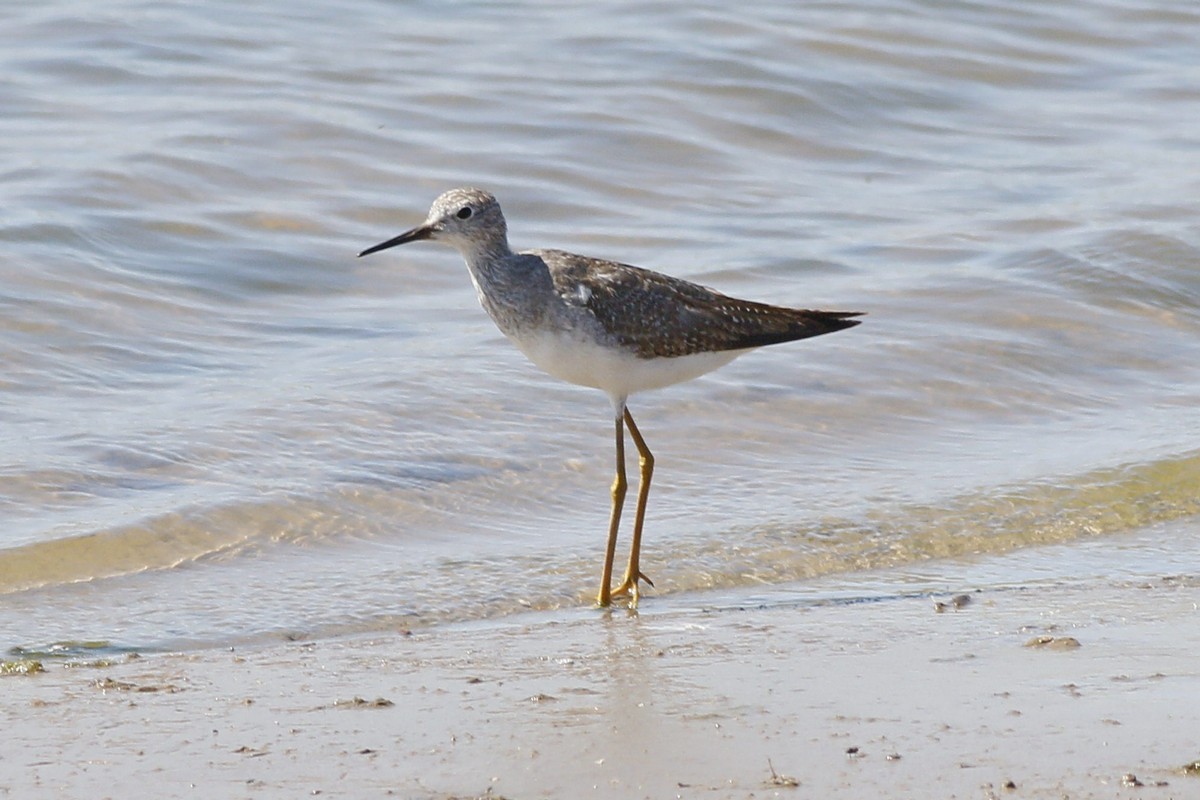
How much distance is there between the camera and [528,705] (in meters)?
4.98

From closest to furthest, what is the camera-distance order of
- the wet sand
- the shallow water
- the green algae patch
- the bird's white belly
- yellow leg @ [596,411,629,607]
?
the wet sand < the green algae patch < yellow leg @ [596,411,629,607] < the bird's white belly < the shallow water

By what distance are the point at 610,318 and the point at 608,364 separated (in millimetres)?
179

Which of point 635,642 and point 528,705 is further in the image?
point 635,642

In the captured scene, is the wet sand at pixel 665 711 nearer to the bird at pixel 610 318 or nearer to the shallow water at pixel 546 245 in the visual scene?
the shallow water at pixel 546 245

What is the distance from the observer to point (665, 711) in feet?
16.2

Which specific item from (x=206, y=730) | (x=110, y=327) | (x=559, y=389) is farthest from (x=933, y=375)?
(x=206, y=730)

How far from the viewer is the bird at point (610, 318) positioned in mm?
6879

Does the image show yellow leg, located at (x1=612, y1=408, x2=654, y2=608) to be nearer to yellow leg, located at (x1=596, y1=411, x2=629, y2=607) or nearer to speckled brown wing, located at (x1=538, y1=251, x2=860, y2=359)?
yellow leg, located at (x1=596, y1=411, x2=629, y2=607)

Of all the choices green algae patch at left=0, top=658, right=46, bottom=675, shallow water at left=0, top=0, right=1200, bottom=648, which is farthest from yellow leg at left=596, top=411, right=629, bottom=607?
green algae patch at left=0, top=658, right=46, bottom=675

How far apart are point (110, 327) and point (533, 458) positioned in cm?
273

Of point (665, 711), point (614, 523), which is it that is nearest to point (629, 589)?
point (614, 523)

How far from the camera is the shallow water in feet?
23.4

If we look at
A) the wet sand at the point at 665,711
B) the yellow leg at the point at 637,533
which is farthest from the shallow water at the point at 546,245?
the wet sand at the point at 665,711

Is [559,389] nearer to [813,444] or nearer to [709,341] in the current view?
[813,444]
